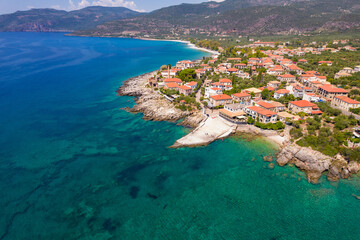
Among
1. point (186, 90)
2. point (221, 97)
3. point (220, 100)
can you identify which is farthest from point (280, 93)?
point (186, 90)

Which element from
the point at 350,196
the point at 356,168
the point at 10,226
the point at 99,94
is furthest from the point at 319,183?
the point at 99,94

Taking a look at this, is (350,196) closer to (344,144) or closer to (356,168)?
(356,168)

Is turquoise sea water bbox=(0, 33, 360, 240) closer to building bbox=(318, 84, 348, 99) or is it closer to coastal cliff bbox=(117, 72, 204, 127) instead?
coastal cliff bbox=(117, 72, 204, 127)

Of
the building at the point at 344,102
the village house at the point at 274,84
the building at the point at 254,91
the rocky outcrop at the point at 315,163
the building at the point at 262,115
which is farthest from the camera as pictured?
the village house at the point at 274,84

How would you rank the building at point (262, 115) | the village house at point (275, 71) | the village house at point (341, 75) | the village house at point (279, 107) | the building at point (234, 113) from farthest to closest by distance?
the village house at point (275, 71) < the village house at point (341, 75) < the village house at point (279, 107) < the building at point (234, 113) < the building at point (262, 115)

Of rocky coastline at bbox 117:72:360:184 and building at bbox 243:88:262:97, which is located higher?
building at bbox 243:88:262:97

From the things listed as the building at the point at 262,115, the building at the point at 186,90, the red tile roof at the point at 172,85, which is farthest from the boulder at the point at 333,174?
the red tile roof at the point at 172,85

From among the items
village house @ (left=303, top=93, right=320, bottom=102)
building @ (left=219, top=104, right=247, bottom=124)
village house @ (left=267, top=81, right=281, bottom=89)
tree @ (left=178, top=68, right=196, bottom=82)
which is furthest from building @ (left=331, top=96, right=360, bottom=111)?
tree @ (left=178, top=68, right=196, bottom=82)

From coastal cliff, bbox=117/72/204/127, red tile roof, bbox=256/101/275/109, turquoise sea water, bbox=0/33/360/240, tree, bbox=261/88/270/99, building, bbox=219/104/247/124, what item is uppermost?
red tile roof, bbox=256/101/275/109

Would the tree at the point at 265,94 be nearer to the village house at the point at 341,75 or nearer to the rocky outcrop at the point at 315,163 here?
the rocky outcrop at the point at 315,163
